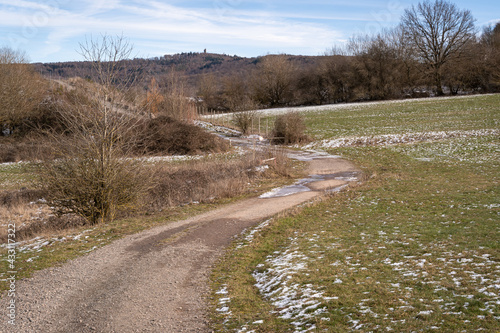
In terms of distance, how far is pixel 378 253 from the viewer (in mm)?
8211

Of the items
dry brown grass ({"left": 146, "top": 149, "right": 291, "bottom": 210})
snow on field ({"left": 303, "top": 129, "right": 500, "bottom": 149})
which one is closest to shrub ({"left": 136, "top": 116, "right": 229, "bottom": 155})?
snow on field ({"left": 303, "top": 129, "right": 500, "bottom": 149})

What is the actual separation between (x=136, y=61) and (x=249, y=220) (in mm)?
7639

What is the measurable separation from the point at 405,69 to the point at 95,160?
6371 centimetres

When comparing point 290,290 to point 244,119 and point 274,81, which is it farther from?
point 274,81

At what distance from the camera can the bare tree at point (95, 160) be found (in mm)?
12102

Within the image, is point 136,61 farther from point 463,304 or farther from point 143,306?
point 463,304

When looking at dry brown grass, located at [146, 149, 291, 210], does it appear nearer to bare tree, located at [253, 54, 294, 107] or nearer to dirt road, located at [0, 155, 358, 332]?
dirt road, located at [0, 155, 358, 332]

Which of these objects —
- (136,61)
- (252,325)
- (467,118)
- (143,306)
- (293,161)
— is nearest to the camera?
(252,325)

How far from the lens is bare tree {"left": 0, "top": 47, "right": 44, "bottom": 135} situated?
39.2 metres

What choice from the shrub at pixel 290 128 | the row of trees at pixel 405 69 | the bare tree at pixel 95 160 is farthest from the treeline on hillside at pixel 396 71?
the bare tree at pixel 95 160

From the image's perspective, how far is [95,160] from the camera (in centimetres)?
1248

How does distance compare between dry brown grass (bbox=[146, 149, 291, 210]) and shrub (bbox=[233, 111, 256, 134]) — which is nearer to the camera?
dry brown grass (bbox=[146, 149, 291, 210])

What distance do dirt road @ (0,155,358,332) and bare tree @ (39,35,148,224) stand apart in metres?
2.49

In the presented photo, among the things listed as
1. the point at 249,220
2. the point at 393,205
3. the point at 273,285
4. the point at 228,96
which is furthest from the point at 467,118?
the point at 228,96
